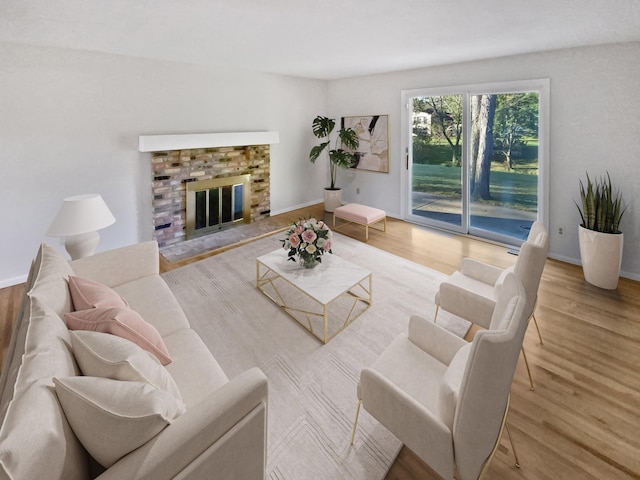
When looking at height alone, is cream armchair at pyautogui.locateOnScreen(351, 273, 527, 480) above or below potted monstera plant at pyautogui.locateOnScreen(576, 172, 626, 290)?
below

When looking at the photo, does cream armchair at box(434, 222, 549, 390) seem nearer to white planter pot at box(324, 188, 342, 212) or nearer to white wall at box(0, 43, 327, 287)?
white planter pot at box(324, 188, 342, 212)

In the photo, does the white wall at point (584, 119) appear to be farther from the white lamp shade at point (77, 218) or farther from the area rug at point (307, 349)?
the white lamp shade at point (77, 218)

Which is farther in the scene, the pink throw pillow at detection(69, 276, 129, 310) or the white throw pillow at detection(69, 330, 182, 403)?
the pink throw pillow at detection(69, 276, 129, 310)

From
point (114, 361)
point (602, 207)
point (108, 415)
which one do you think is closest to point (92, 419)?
point (108, 415)

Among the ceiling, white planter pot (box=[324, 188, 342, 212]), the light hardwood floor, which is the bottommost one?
the light hardwood floor

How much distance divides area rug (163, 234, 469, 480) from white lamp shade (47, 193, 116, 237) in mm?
1048

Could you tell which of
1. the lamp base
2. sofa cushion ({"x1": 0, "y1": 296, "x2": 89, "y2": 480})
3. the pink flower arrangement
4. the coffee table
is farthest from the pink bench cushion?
sofa cushion ({"x1": 0, "y1": 296, "x2": 89, "y2": 480})

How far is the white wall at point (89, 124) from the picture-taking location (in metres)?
3.28

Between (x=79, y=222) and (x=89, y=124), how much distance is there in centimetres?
182

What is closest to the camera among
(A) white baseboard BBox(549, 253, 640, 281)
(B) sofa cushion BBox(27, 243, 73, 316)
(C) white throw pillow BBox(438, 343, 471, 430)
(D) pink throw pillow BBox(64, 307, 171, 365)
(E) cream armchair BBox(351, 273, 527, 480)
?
(E) cream armchair BBox(351, 273, 527, 480)

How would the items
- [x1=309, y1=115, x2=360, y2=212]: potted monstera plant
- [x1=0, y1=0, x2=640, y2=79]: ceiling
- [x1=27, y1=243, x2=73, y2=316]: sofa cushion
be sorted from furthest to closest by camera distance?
[x1=309, y1=115, x2=360, y2=212]: potted monstera plant, [x1=0, y1=0, x2=640, y2=79]: ceiling, [x1=27, y1=243, x2=73, y2=316]: sofa cushion

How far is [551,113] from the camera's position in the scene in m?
3.76

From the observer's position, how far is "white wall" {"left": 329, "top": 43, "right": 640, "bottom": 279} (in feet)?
10.7

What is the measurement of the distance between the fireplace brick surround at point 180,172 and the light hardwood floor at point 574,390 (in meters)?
1.69
